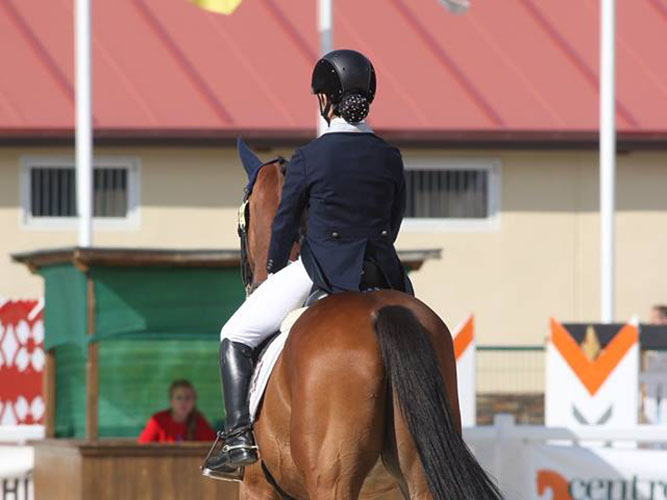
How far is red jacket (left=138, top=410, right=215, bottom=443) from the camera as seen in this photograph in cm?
1202

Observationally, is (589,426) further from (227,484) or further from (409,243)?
(409,243)

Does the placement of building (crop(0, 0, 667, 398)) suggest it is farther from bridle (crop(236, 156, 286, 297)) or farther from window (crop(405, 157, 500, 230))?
bridle (crop(236, 156, 286, 297))

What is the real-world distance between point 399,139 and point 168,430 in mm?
10643

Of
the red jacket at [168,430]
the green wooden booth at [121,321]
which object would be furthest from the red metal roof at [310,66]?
the red jacket at [168,430]

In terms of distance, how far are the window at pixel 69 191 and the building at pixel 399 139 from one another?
0.08 feet

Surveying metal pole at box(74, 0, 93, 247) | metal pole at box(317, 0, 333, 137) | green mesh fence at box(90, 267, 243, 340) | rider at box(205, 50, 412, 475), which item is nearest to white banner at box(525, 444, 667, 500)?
green mesh fence at box(90, 267, 243, 340)

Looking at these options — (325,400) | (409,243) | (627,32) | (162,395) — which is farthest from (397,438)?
(627,32)

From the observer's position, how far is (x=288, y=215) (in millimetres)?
7367

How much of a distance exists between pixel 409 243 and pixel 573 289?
2.26 metres

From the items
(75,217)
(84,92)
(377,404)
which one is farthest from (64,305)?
(75,217)

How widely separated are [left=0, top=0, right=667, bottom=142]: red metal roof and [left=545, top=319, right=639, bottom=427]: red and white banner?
33.1 feet

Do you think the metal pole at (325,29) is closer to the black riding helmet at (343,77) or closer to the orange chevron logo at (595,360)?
the orange chevron logo at (595,360)

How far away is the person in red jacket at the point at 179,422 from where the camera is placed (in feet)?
39.5

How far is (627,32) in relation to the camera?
24.0m
